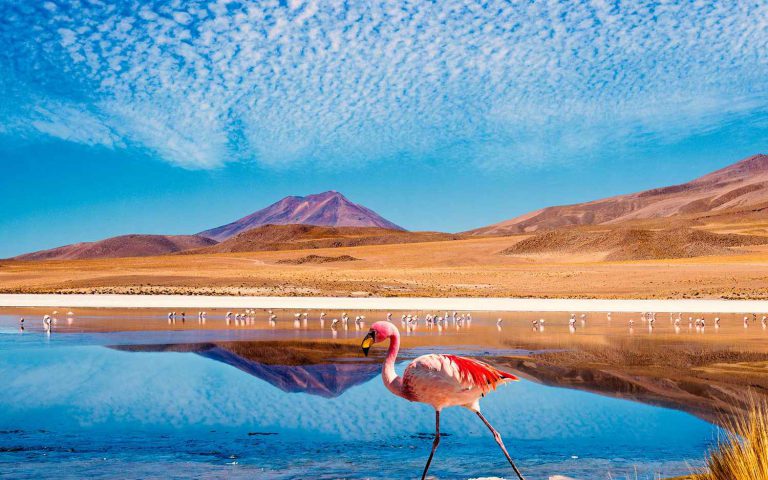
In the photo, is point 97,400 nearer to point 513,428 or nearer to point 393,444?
point 393,444

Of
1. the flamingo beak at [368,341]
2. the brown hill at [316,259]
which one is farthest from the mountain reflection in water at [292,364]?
the brown hill at [316,259]

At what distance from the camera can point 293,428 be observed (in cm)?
885

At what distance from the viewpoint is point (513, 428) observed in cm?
905

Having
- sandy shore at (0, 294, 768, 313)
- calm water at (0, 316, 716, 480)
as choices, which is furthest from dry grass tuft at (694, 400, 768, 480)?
sandy shore at (0, 294, 768, 313)

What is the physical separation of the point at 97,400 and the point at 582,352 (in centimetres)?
1004

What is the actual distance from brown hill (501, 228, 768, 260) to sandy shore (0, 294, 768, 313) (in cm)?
4321

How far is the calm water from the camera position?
23.5 feet

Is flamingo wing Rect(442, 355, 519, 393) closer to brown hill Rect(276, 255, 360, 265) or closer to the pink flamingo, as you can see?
the pink flamingo

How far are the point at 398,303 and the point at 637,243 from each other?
2105 inches

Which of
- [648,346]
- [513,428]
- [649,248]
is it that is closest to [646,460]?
[513,428]

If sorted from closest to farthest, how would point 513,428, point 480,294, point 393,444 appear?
point 393,444 → point 513,428 → point 480,294

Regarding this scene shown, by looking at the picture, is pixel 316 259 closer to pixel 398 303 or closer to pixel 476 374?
pixel 398 303

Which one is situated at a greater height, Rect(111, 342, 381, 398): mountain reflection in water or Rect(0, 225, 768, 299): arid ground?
Rect(0, 225, 768, 299): arid ground

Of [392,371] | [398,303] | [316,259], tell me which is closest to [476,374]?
[392,371]
